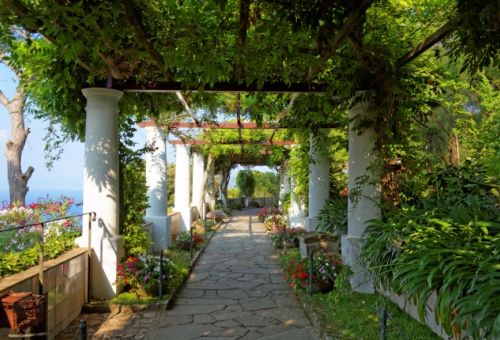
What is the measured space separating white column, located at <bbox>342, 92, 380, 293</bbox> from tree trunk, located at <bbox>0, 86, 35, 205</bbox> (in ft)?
23.9

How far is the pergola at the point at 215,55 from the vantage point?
3.53 meters

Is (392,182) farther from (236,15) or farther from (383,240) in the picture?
(236,15)

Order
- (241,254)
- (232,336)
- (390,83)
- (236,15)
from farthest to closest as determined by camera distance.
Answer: (241,254) → (390,83) → (232,336) → (236,15)

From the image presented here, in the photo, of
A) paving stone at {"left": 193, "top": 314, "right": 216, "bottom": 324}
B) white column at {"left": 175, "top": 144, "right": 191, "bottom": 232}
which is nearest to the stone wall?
paving stone at {"left": 193, "top": 314, "right": 216, "bottom": 324}

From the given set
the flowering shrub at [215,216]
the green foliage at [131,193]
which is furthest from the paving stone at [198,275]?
the flowering shrub at [215,216]

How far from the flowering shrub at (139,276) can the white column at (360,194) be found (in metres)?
→ 2.77

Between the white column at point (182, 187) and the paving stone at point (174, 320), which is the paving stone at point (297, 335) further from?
the white column at point (182, 187)

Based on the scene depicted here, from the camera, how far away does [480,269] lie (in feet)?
9.50

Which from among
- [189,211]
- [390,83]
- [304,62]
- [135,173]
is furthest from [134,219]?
[189,211]

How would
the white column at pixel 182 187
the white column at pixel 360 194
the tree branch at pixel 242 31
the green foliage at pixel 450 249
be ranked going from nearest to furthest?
1. the green foliage at pixel 450 249
2. the tree branch at pixel 242 31
3. the white column at pixel 360 194
4. the white column at pixel 182 187

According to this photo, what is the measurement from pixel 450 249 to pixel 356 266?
7.95 feet

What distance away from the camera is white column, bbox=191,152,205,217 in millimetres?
16781

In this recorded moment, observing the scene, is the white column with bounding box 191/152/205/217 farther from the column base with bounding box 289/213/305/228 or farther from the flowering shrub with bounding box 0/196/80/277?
the flowering shrub with bounding box 0/196/80/277

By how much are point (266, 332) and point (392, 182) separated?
2.59m
